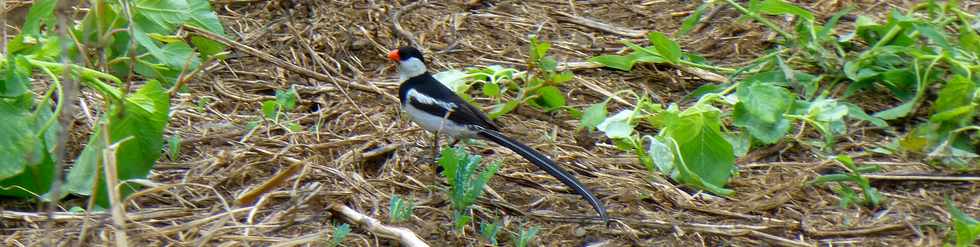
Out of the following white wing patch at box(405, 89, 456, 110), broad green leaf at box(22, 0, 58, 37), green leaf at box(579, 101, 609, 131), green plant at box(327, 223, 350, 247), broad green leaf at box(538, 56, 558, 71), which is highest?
broad green leaf at box(22, 0, 58, 37)

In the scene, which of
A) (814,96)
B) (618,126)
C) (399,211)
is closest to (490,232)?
(399,211)

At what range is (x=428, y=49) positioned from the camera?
579 centimetres

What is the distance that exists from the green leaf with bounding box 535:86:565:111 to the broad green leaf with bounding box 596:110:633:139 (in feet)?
1.15

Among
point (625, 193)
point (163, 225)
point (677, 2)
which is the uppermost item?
point (163, 225)

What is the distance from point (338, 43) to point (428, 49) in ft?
1.33

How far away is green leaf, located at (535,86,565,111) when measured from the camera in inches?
203

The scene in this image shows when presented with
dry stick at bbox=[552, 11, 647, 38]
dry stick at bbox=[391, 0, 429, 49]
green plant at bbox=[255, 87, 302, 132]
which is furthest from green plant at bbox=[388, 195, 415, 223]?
dry stick at bbox=[552, 11, 647, 38]

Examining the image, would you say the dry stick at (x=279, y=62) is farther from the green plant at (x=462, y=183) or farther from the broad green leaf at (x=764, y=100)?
the broad green leaf at (x=764, y=100)

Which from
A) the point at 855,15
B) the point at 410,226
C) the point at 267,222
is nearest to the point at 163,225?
the point at 267,222

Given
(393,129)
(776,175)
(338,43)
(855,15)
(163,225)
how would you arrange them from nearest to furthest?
(163,225) → (776,175) → (393,129) → (338,43) → (855,15)

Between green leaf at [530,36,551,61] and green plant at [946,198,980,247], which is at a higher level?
green plant at [946,198,980,247]

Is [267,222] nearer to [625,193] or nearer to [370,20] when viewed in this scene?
[625,193]

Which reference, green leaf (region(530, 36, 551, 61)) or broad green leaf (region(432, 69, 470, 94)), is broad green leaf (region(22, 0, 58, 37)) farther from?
green leaf (region(530, 36, 551, 61))

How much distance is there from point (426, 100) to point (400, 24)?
1.32 meters
